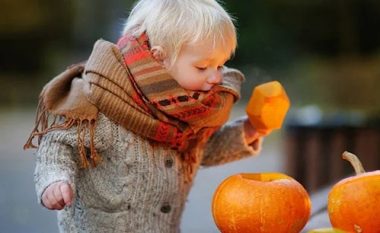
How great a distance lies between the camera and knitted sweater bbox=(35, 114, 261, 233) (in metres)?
1.33

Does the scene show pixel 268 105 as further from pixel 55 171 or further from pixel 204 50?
pixel 55 171

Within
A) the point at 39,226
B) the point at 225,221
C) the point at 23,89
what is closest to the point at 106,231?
the point at 225,221

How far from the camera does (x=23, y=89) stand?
5621mm

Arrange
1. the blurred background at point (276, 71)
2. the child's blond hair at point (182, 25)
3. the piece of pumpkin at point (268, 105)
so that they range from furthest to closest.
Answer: the blurred background at point (276, 71) → the piece of pumpkin at point (268, 105) → the child's blond hair at point (182, 25)

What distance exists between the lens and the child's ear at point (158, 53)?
4.37ft

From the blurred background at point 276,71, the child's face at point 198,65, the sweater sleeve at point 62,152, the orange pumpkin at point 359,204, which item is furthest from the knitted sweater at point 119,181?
the blurred background at point 276,71

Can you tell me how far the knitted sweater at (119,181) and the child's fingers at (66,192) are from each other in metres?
0.07

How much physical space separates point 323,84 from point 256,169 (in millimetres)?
1016

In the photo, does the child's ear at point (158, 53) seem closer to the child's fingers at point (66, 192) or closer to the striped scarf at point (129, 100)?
the striped scarf at point (129, 100)

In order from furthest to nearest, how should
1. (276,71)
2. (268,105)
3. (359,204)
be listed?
(276,71) < (268,105) < (359,204)

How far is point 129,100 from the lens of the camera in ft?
4.36

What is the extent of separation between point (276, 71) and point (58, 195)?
3.33 meters

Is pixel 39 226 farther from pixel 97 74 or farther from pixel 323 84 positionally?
pixel 323 84

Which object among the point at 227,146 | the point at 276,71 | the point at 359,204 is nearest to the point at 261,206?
the point at 359,204
